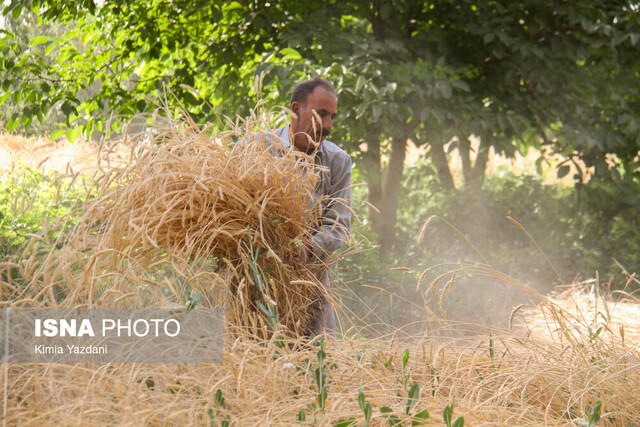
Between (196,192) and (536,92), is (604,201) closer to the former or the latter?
(536,92)

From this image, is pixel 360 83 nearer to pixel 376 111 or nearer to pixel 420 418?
pixel 376 111

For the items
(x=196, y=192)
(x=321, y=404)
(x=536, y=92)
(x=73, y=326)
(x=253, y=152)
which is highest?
(x=536, y=92)

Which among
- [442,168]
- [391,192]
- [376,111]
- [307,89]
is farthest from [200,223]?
[442,168]

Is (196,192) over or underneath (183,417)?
over

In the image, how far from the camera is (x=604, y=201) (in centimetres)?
570

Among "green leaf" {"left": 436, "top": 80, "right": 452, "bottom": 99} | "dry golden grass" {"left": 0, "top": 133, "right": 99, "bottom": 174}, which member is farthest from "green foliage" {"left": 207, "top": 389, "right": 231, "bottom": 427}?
"green leaf" {"left": 436, "top": 80, "right": 452, "bottom": 99}

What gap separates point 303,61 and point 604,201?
132 inches

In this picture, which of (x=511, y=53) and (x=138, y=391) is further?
(x=511, y=53)

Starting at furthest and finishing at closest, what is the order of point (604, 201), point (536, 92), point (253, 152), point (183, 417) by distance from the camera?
point (604, 201) → point (536, 92) → point (253, 152) → point (183, 417)

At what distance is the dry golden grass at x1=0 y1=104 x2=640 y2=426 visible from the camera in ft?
4.96

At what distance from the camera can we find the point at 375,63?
410 centimetres

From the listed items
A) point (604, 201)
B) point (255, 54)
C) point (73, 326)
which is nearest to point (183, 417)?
point (73, 326)

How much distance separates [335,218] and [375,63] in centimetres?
217

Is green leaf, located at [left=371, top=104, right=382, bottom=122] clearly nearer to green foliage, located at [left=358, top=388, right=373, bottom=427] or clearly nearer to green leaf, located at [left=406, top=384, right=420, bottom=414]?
green leaf, located at [left=406, top=384, right=420, bottom=414]
